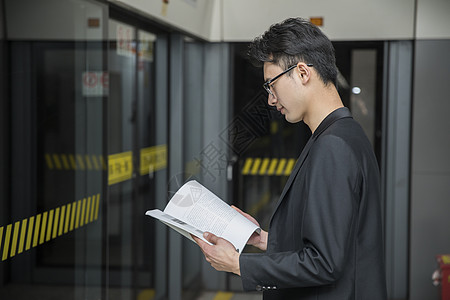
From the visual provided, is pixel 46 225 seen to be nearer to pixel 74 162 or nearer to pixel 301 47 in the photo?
pixel 74 162

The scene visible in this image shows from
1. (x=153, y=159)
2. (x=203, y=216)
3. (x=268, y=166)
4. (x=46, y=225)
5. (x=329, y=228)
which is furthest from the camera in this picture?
(x=268, y=166)

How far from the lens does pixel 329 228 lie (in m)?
1.51

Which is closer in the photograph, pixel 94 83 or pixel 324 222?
pixel 324 222

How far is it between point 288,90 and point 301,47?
129mm

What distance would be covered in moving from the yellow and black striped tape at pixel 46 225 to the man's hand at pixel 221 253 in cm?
109

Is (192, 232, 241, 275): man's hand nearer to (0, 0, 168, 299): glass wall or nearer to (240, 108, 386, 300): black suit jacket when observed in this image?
(240, 108, 386, 300): black suit jacket

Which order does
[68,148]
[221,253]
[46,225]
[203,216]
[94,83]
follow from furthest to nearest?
1. [94,83]
2. [68,148]
3. [46,225]
4. [203,216]
5. [221,253]

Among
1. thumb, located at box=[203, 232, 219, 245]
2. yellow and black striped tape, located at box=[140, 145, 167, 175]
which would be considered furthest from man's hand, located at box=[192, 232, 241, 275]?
yellow and black striped tape, located at box=[140, 145, 167, 175]

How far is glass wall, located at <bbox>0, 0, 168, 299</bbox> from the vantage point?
8.21 ft

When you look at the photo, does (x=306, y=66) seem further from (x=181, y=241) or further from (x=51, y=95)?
(x=181, y=241)

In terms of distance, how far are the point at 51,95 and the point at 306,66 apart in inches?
61.3

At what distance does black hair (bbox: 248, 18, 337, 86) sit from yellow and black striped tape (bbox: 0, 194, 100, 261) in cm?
138

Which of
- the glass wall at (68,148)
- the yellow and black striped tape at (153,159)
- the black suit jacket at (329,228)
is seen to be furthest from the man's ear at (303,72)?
the yellow and black striped tape at (153,159)

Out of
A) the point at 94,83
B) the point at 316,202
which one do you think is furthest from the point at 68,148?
the point at 316,202
